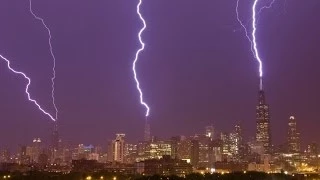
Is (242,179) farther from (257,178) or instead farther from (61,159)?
(61,159)

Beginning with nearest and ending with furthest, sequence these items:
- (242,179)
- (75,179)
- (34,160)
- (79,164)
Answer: (242,179) → (75,179) → (79,164) → (34,160)

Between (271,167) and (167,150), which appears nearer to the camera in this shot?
(271,167)

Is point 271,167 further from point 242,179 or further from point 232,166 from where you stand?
point 242,179

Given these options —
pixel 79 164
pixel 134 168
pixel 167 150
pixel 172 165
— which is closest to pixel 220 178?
pixel 172 165

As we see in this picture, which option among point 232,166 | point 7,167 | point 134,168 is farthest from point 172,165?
point 7,167

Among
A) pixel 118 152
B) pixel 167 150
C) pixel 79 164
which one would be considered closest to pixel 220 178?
pixel 79 164

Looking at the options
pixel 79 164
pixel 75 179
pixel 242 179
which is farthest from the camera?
pixel 79 164

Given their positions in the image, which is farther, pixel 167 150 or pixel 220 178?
pixel 167 150

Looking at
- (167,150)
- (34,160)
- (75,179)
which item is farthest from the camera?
(34,160)

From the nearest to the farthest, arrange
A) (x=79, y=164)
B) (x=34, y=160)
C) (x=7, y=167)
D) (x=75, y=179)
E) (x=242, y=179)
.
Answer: (x=242, y=179), (x=75, y=179), (x=7, y=167), (x=79, y=164), (x=34, y=160)
